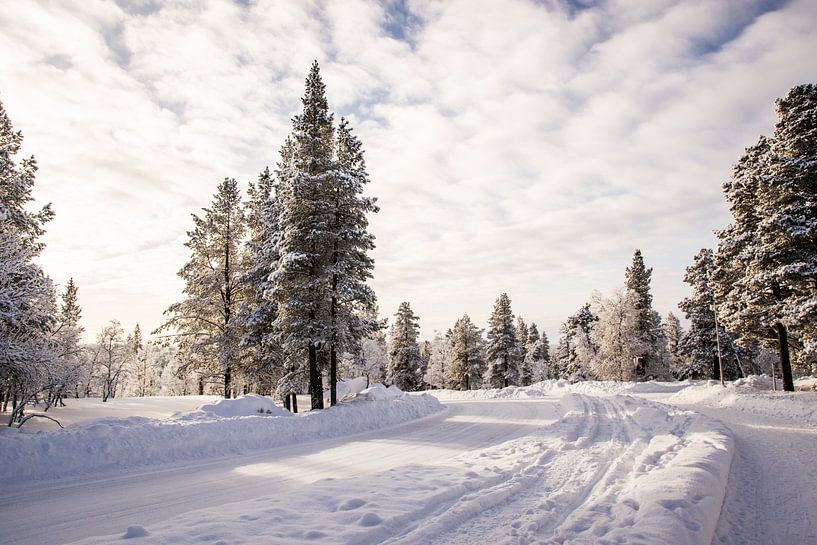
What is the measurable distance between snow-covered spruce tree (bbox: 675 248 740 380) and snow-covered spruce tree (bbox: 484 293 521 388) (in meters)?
19.4

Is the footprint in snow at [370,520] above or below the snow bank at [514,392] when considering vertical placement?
above

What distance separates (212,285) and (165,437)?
15.8 m

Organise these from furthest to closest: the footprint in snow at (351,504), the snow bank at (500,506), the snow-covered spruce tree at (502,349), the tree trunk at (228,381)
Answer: the snow-covered spruce tree at (502,349)
the tree trunk at (228,381)
the footprint in snow at (351,504)
the snow bank at (500,506)

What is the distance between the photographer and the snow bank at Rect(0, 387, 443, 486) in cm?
880

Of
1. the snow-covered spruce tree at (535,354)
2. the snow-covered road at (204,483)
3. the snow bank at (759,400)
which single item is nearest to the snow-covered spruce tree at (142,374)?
the snow-covered spruce tree at (535,354)

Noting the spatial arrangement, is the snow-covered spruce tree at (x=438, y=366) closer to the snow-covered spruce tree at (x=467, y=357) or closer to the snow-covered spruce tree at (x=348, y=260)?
the snow-covered spruce tree at (x=467, y=357)

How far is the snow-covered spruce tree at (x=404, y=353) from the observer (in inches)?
1949

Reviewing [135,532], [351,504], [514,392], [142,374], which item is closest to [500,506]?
[351,504]

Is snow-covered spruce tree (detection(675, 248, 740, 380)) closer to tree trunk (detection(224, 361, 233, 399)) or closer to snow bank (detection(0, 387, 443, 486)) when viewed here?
snow bank (detection(0, 387, 443, 486))

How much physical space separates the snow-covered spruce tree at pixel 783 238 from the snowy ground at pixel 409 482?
801 cm

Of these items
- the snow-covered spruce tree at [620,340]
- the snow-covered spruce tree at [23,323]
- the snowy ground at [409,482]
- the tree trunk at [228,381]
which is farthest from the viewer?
the snow-covered spruce tree at [620,340]

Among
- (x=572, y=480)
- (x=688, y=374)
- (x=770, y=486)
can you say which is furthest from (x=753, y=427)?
(x=688, y=374)

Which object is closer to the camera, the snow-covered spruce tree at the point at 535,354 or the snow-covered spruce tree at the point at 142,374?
the snow-covered spruce tree at the point at 535,354

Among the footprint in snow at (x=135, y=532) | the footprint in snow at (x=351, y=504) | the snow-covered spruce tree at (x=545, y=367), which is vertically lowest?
the snow-covered spruce tree at (x=545, y=367)
